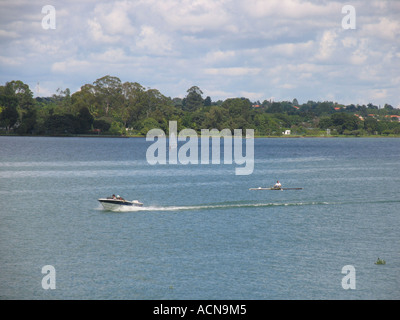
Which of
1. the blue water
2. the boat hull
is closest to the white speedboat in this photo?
the boat hull

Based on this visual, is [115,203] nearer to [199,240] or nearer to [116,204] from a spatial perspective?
[116,204]

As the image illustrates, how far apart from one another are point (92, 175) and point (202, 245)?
6481cm

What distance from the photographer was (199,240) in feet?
178

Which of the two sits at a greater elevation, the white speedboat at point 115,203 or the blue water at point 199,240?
the white speedboat at point 115,203

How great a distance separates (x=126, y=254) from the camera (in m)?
49.2

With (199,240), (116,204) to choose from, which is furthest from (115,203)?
(199,240)

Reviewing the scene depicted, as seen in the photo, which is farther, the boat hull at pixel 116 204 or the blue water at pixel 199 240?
the boat hull at pixel 116 204

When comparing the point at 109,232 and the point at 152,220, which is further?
the point at 152,220

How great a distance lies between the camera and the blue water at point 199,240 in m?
41.2

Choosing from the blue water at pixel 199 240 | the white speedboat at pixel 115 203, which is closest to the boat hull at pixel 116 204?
the white speedboat at pixel 115 203

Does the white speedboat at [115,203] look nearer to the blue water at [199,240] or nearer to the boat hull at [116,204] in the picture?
the boat hull at [116,204]

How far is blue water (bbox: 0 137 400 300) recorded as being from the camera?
135 feet
